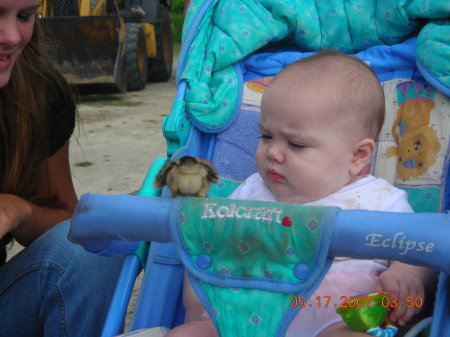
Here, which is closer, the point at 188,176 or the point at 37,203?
the point at 188,176

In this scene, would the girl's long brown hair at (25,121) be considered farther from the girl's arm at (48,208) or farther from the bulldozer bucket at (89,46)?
the bulldozer bucket at (89,46)

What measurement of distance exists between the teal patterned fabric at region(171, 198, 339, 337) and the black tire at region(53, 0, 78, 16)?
18.7ft

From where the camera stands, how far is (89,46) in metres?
5.90

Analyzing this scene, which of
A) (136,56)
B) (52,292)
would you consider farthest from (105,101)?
(52,292)

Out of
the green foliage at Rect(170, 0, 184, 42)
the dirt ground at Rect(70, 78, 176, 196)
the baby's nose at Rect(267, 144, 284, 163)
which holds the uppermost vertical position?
the baby's nose at Rect(267, 144, 284, 163)

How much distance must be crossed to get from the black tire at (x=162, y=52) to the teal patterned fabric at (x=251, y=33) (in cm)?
550

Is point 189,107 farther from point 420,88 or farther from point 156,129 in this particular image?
point 156,129

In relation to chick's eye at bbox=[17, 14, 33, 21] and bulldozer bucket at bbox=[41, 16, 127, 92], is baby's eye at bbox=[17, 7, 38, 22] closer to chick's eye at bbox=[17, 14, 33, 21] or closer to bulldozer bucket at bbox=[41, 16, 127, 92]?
chick's eye at bbox=[17, 14, 33, 21]

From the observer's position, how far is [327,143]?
59.3 inches

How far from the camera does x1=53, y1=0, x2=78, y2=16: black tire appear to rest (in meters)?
6.25

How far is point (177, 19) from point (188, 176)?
1330 centimetres

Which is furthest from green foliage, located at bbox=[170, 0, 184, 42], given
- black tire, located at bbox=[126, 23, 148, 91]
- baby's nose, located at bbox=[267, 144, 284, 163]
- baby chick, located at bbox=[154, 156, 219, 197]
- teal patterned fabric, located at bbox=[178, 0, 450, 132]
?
baby chick, located at bbox=[154, 156, 219, 197]

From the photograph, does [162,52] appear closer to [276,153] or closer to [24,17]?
[24,17]

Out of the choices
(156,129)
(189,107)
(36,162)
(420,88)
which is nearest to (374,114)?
(420,88)
